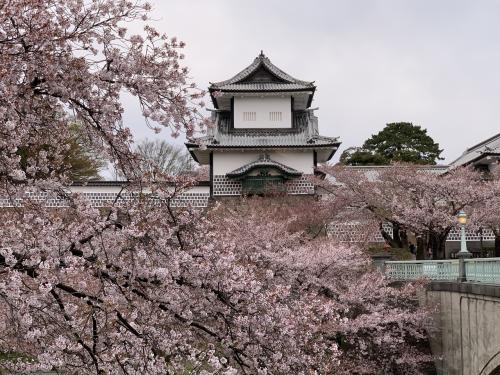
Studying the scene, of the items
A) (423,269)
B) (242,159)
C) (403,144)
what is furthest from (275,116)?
(403,144)

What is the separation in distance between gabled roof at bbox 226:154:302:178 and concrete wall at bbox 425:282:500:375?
10.5 m

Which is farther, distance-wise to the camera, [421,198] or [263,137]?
[263,137]

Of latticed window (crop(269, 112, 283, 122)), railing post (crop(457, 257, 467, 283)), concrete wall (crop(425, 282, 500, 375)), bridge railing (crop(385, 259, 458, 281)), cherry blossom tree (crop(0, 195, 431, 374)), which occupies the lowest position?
concrete wall (crop(425, 282, 500, 375))

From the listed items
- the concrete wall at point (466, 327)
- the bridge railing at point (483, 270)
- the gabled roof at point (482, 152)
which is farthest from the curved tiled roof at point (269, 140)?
the bridge railing at point (483, 270)

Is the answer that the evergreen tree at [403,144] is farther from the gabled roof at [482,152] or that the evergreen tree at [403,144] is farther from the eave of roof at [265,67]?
the eave of roof at [265,67]

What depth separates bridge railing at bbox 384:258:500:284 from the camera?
436 inches

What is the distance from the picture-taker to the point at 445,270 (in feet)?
48.1

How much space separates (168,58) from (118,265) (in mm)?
1572

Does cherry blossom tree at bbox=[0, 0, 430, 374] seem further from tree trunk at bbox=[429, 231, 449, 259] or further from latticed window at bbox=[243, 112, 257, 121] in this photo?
latticed window at bbox=[243, 112, 257, 121]

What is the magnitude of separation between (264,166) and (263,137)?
1960 mm

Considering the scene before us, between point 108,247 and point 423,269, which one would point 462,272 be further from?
point 108,247

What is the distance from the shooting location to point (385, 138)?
152ft

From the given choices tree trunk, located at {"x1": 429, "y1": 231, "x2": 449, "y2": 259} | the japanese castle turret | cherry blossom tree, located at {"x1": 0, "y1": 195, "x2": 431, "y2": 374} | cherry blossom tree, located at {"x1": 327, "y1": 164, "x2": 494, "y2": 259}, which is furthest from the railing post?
the japanese castle turret

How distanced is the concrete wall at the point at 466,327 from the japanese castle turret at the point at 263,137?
1098 centimetres
